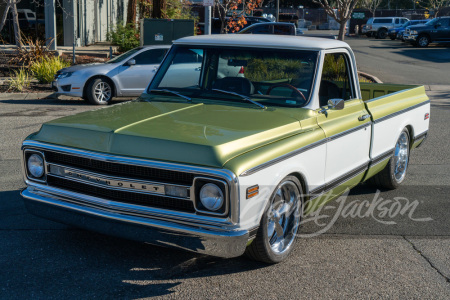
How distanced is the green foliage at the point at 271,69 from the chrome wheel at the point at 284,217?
1.30m

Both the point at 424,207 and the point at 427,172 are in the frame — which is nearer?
the point at 424,207

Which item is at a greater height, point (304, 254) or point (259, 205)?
point (259, 205)

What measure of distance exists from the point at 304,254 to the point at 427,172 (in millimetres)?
3740

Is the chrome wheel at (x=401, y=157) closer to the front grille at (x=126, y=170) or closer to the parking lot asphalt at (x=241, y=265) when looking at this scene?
the parking lot asphalt at (x=241, y=265)

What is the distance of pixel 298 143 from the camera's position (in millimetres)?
4840

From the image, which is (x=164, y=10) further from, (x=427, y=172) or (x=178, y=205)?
(x=178, y=205)

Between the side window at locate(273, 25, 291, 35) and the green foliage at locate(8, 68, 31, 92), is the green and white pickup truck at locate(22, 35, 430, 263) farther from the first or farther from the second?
the side window at locate(273, 25, 291, 35)

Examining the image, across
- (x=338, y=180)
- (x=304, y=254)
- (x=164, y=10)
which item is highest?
(x=164, y=10)

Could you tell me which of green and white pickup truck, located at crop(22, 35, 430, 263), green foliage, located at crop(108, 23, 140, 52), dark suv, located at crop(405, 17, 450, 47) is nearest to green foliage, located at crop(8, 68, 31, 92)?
green foliage, located at crop(108, 23, 140, 52)

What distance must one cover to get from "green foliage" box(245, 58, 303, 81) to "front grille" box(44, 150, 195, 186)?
186 centimetres

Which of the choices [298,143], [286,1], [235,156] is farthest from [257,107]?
[286,1]

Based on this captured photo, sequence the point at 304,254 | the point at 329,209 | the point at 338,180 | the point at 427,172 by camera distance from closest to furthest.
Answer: the point at 304,254 → the point at 338,180 → the point at 329,209 → the point at 427,172

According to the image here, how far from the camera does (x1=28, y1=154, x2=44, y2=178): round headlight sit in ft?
15.7

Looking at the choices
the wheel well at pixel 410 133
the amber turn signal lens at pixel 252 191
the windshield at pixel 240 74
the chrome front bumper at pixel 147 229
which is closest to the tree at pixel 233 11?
the wheel well at pixel 410 133
